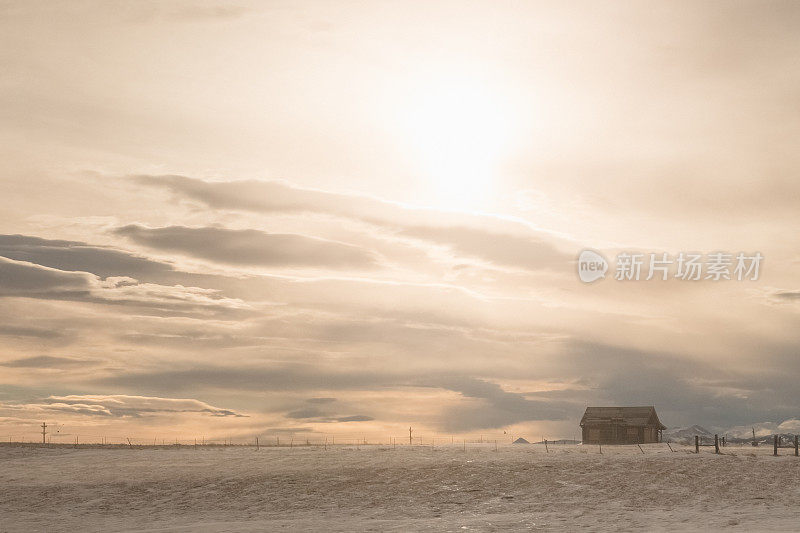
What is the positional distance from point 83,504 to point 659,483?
105 ft

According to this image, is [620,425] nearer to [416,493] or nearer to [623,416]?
[623,416]

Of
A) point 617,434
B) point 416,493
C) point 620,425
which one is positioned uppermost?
point 620,425

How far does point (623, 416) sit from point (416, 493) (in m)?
52.9

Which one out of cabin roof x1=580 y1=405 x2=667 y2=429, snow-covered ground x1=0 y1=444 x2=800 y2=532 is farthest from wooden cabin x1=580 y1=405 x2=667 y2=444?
snow-covered ground x1=0 y1=444 x2=800 y2=532

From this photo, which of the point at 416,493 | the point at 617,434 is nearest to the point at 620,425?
the point at 617,434

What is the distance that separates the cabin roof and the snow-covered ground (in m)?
30.3

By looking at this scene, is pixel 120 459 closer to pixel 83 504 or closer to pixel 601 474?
pixel 83 504

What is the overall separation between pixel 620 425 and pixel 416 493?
172ft

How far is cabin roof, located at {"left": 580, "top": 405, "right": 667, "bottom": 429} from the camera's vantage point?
89.0 metres

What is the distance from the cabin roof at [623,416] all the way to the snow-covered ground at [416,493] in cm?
3027

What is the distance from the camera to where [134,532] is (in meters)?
35.6

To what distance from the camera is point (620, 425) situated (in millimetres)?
89500

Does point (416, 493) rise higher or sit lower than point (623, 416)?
lower

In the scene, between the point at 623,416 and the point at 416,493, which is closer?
the point at 416,493
